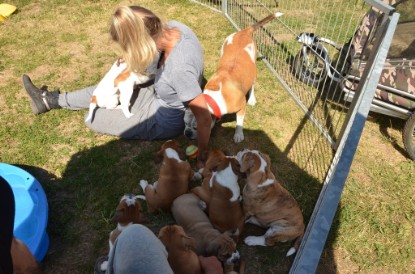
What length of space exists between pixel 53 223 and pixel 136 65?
6.57 feet

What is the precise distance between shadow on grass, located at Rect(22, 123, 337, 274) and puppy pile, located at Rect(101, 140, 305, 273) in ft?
0.79

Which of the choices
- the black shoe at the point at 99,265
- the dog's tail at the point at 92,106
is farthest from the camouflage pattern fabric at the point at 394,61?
the black shoe at the point at 99,265

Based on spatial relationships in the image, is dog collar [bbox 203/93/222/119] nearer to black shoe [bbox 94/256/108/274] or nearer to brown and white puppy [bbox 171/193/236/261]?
brown and white puppy [bbox 171/193/236/261]

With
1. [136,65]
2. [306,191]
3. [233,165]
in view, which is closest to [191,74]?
[136,65]

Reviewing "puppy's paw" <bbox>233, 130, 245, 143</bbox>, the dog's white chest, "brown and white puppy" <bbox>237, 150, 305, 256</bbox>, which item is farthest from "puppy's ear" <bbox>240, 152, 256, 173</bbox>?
"puppy's paw" <bbox>233, 130, 245, 143</bbox>

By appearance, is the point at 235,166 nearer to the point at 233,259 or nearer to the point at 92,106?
the point at 233,259

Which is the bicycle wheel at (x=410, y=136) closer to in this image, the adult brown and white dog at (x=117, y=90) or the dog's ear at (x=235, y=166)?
the dog's ear at (x=235, y=166)

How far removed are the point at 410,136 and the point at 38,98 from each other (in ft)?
16.9

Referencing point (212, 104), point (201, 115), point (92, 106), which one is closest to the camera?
point (201, 115)

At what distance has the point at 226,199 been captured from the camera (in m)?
3.18

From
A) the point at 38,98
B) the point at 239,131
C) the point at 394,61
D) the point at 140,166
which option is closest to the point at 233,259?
the point at 140,166

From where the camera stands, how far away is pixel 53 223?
143 inches

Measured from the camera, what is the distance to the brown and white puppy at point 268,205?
3.19 m

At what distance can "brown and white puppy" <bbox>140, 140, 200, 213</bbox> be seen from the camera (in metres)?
3.46
